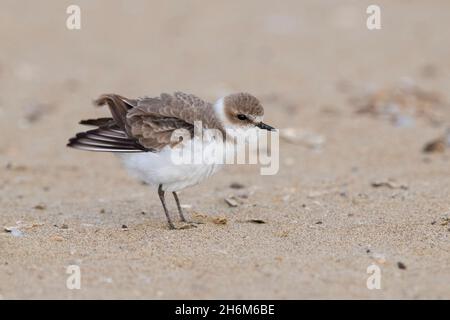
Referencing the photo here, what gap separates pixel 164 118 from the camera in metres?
6.85

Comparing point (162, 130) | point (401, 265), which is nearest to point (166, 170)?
point (162, 130)

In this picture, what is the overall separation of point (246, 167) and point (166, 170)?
114 inches

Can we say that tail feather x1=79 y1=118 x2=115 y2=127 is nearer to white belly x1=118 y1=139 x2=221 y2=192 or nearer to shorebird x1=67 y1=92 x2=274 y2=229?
shorebird x1=67 y1=92 x2=274 y2=229

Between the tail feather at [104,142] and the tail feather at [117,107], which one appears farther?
the tail feather at [117,107]

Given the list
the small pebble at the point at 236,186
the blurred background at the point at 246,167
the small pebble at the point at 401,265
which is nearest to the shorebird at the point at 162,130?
the blurred background at the point at 246,167

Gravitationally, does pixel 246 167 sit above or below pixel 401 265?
above

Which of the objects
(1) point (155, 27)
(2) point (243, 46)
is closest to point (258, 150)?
(2) point (243, 46)

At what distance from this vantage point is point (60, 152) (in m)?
9.92

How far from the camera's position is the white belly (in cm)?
652

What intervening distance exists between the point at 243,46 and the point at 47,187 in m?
6.21

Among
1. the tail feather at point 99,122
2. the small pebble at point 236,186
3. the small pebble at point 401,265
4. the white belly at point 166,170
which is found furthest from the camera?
the small pebble at point 236,186

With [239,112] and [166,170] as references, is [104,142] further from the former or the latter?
[239,112]

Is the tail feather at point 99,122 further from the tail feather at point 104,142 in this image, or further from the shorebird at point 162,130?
the tail feather at point 104,142

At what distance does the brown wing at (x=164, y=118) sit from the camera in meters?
6.70
